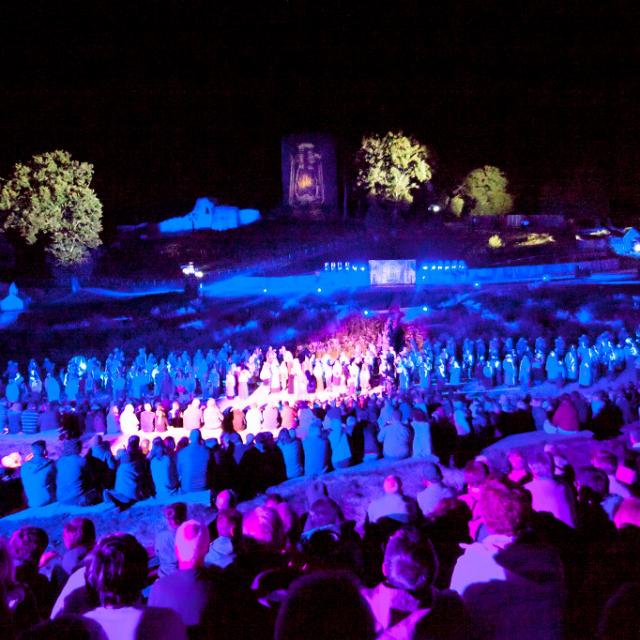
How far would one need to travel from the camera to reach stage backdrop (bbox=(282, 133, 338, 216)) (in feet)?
137

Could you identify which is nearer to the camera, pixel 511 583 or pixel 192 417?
pixel 511 583

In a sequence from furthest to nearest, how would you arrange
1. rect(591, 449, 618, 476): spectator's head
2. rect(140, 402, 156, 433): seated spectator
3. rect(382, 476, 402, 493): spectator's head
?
rect(140, 402, 156, 433): seated spectator, rect(591, 449, 618, 476): spectator's head, rect(382, 476, 402, 493): spectator's head

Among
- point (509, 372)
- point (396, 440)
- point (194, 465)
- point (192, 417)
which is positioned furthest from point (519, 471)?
point (509, 372)

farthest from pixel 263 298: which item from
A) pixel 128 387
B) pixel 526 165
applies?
pixel 526 165

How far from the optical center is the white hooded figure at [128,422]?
11.5 m

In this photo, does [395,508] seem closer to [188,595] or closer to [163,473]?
[188,595]

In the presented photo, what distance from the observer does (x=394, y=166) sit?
39.7 m

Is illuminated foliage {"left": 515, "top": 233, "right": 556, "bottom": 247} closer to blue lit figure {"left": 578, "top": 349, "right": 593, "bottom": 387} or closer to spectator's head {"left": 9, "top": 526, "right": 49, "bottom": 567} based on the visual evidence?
blue lit figure {"left": 578, "top": 349, "right": 593, "bottom": 387}

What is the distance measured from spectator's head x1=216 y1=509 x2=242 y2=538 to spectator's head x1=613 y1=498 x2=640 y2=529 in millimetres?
2572

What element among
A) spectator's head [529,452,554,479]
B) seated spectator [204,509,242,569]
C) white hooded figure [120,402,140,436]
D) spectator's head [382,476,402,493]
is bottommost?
white hooded figure [120,402,140,436]

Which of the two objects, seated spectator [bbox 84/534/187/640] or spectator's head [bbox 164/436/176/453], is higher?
seated spectator [bbox 84/534/187/640]

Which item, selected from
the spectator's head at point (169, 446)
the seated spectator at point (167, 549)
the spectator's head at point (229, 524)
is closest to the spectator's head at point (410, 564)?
the spectator's head at point (229, 524)

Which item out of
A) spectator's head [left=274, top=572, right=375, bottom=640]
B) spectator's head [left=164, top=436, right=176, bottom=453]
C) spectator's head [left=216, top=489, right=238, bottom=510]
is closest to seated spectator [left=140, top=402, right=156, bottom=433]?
spectator's head [left=164, top=436, right=176, bottom=453]

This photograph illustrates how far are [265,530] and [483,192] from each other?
1627 inches
